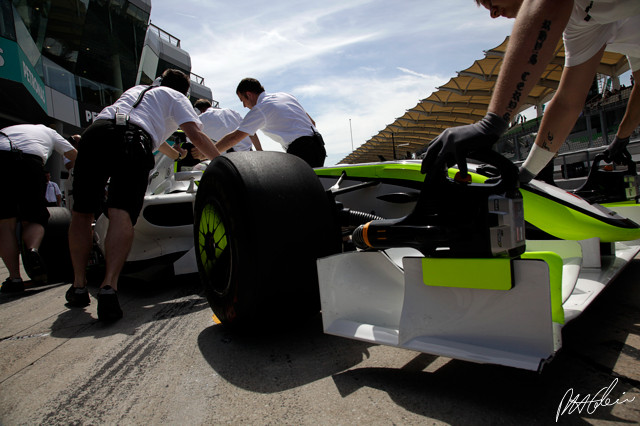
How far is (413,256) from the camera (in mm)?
1365

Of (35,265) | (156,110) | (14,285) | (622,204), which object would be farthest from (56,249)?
(622,204)

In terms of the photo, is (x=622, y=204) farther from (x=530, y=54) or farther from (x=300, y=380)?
(x=300, y=380)

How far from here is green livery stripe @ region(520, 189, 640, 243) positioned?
182 cm

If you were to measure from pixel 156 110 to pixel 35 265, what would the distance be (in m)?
2.06

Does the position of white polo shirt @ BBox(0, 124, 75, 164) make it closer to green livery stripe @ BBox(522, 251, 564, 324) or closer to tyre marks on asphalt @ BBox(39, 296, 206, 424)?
tyre marks on asphalt @ BBox(39, 296, 206, 424)

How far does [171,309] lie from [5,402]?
1053 millimetres

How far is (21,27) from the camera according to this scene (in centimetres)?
1301

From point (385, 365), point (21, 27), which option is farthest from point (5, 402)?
point (21, 27)

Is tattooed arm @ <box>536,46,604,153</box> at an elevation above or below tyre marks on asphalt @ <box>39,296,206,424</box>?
above

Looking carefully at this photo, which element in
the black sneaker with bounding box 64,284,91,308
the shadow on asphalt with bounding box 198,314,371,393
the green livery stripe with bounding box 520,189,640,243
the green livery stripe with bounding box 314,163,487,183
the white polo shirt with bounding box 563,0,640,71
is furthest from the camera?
the black sneaker with bounding box 64,284,91,308

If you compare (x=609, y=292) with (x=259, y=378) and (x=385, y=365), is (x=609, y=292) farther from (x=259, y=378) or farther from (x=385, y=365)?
(x=259, y=378)

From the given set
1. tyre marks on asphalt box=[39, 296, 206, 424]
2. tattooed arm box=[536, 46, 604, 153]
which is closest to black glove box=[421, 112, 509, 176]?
tattooed arm box=[536, 46, 604, 153]

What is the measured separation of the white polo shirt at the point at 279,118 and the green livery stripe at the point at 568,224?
6.21 ft
